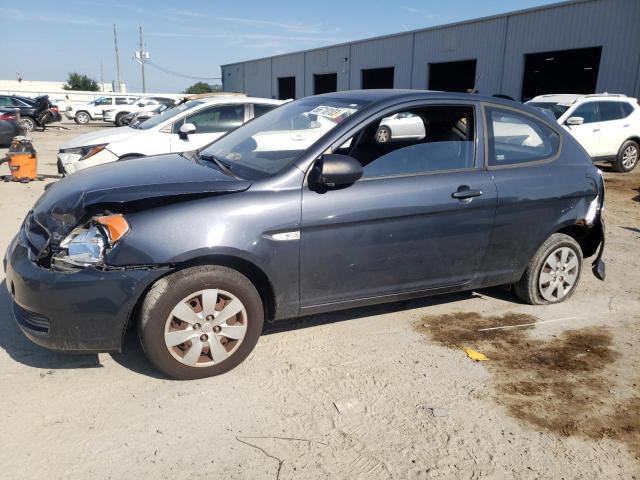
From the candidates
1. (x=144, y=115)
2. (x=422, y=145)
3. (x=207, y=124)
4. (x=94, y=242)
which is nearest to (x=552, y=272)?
(x=422, y=145)

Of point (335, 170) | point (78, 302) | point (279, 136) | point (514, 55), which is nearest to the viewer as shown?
point (78, 302)

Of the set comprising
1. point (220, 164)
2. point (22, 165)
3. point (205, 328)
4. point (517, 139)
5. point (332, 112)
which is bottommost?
point (205, 328)

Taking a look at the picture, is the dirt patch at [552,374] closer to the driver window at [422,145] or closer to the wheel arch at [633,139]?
the driver window at [422,145]

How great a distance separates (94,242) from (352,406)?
1707 millimetres

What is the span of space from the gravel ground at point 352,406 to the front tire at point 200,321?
0.14 metres

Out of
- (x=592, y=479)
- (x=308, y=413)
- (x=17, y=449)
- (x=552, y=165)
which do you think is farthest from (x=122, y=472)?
(x=552, y=165)

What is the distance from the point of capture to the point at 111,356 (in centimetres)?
346

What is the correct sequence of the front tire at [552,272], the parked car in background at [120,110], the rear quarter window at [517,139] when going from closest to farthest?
the rear quarter window at [517,139] < the front tire at [552,272] < the parked car in background at [120,110]

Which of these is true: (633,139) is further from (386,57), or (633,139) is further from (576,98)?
(386,57)

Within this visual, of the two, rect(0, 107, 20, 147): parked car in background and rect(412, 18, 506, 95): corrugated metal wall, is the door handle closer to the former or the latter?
rect(0, 107, 20, 147): parked car in background

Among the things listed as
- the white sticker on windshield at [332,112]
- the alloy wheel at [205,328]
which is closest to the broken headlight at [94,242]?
the alloy wheel at [205,328]

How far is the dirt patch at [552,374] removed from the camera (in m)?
2.95

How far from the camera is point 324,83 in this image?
126 ft

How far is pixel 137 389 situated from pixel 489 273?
2.68 metres
